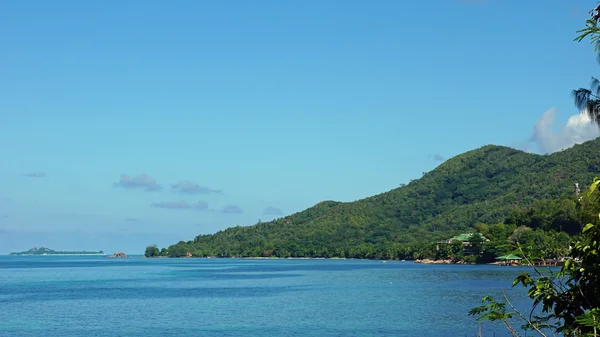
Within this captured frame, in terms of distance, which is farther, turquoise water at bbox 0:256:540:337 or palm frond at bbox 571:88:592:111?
turquoise water at bbox 0:256:540:337

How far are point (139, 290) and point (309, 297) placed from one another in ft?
74.1

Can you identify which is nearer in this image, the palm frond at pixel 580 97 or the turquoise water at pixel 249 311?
the palm frond at pixel 580 97

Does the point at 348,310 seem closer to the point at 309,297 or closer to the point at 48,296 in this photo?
the point at 309,297

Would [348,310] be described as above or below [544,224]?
below

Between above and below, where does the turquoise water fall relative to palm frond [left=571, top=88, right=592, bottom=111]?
below

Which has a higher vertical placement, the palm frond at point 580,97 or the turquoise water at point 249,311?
the palm frond at point 580,97

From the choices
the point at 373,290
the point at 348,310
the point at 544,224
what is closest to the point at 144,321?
the point at 348,310

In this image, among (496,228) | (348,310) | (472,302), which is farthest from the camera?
(496,228)

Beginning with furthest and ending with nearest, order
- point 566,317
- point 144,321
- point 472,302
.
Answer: point 472,302 < point 144,321 < point 566,317

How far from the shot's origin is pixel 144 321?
4522cm

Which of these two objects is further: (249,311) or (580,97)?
(249,311)

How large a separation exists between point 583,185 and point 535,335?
516ft

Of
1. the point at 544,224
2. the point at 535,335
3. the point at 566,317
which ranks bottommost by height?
the point at 535,335

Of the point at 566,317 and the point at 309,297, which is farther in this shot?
the point at 309,297
